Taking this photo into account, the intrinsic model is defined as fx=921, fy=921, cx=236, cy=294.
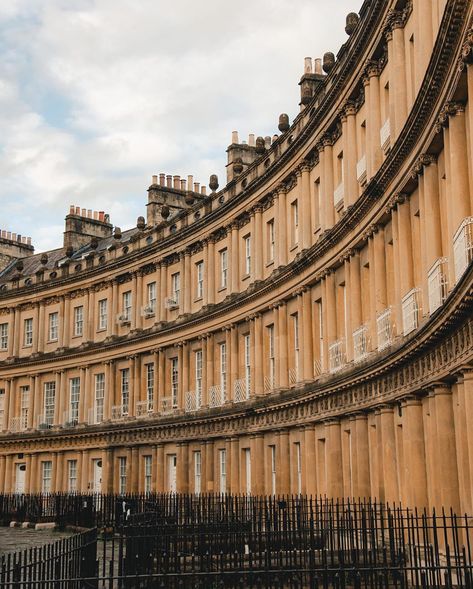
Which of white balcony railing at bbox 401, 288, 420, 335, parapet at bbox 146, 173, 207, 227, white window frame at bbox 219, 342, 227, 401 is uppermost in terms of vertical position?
parapet at bbox 146, 173, 207, 227

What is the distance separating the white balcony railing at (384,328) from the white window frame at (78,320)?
26036 mm

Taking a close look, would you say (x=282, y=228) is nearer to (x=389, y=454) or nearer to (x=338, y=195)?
(x=338, y=195)

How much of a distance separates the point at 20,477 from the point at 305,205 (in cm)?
2515

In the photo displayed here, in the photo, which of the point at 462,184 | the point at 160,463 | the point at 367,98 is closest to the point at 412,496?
the point at 462,184

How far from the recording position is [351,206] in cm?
2259

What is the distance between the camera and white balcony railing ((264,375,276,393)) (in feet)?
98.4

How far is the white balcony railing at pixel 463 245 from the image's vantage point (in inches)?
551

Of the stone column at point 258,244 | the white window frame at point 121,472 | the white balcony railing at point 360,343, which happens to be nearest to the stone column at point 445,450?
the white balcony railing at point 360,343

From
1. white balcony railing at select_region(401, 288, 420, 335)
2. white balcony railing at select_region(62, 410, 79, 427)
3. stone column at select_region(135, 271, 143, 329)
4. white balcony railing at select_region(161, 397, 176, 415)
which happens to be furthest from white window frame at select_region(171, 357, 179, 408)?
white balcony railing at select_region(401, 288, 420, 335)

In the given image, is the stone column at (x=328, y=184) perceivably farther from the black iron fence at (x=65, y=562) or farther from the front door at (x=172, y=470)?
the front door at (x=172, y=470)

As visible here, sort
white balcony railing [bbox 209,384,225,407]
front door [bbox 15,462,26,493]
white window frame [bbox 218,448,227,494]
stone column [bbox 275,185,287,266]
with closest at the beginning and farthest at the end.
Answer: stone column [bbox 275,185,287,266] < white window frame [bbox 218,448,227,494] < white balcony railing [bbox 209,384,225,407] < front door [bbox 15,462,26,493]

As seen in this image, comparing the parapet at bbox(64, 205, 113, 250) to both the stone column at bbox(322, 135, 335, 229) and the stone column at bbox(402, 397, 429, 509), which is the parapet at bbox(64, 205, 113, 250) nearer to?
the stone column at bbox(322, 135, 335, 229)

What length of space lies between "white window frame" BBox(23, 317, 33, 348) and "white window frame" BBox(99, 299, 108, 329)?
215 inches

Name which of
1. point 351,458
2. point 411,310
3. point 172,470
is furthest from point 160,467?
point 411,310
